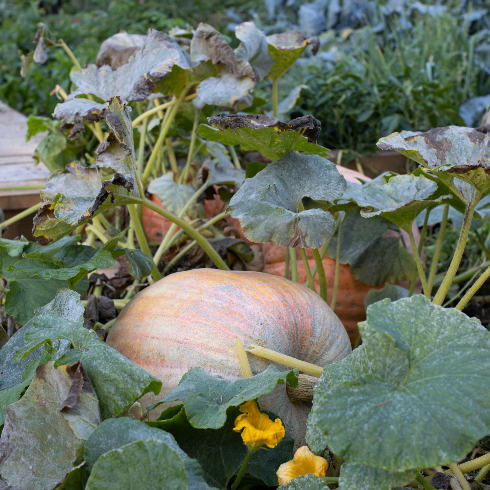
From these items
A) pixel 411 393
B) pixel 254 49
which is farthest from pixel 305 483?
pixel 254 49

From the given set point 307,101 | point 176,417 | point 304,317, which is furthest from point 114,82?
point 307,101

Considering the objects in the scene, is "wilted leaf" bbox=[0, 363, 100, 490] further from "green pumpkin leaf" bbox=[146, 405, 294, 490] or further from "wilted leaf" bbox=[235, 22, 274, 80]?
"wilted leaf" bbox=[235, 22, 274, 80]

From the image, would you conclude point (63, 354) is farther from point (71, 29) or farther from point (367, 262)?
point (71, 29)

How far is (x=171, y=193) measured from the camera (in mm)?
1446

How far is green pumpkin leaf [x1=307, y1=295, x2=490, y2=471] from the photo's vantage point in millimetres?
467

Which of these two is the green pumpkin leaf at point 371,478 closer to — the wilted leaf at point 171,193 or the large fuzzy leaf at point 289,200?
the large fuzzy leaf at point 289,200

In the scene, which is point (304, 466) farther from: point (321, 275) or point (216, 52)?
point (216, 52)

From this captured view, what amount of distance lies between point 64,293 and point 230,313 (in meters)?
0.28

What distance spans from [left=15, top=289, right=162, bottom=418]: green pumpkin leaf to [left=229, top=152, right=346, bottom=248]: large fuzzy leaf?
0.31 metres

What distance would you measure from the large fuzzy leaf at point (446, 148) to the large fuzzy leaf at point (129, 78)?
0.52 metres

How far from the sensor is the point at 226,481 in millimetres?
668

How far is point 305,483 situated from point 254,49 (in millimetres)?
1076

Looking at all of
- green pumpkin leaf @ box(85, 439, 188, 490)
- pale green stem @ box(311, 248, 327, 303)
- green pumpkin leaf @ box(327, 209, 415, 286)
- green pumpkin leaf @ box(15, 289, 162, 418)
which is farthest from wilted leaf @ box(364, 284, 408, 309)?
green pumpkin leaf @ box(85, 439, 188, 490)

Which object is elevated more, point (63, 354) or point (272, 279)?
point (63, 354)
